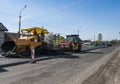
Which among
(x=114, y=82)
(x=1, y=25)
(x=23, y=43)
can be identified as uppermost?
(x=1, y=25)

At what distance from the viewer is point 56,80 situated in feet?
35.1

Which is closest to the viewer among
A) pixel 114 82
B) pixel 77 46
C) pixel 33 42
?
pixel 114 82

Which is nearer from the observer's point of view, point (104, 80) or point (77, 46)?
point (104, 80)

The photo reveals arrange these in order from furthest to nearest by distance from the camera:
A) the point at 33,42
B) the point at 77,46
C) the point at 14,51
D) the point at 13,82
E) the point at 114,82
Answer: the point at 77,46 < the point at 33,42 < the point at 14,51 < the point at 114,82 < the point at 13,82

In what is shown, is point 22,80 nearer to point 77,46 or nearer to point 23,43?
point 23,43

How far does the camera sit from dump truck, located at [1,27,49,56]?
935 inches

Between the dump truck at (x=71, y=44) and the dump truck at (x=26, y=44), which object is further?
the dump truck at (x=71, y=44)

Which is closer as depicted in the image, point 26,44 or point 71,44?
point 26,44

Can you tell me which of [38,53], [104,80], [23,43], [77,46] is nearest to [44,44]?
[38,53]

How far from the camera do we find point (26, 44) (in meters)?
24.8

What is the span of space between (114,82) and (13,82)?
4046mm

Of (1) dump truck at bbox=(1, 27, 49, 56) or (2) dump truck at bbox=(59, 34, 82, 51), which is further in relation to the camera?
(2) dump truck at bbox=(59, 34, 82, 51)

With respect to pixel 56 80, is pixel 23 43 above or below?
above

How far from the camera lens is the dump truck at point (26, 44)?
23742 mm
